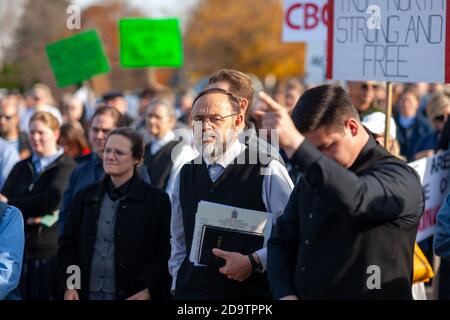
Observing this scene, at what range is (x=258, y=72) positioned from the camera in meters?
56.6

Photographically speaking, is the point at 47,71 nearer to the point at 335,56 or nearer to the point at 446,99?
the point at 446,99

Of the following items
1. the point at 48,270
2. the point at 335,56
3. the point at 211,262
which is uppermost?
the point at 335,56

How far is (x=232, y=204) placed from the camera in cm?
519

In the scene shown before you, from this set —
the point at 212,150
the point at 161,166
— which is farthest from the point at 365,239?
the point at 161,166

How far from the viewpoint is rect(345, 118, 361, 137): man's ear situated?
4145 mm

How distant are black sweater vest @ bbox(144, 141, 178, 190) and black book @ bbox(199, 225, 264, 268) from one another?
9.98 feet

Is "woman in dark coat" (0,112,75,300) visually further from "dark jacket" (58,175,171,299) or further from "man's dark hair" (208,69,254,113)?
"man's dark hair" (208,69,254,113)

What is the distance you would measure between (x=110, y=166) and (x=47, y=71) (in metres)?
32.1

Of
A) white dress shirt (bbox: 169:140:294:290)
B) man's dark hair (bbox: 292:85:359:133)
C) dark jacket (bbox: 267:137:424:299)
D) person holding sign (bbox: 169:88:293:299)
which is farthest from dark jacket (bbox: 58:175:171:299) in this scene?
man's dark hair (bbox: 292:85:359:133)

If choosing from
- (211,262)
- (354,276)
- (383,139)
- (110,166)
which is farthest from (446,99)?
(354,276)

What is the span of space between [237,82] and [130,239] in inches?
50.9

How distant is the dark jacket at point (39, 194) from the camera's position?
7.87 metres

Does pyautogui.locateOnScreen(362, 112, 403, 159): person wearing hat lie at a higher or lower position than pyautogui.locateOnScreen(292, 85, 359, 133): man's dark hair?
lower

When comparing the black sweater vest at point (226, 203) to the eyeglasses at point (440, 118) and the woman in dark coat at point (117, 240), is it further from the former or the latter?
the eyeglasses at point (440, 118)
